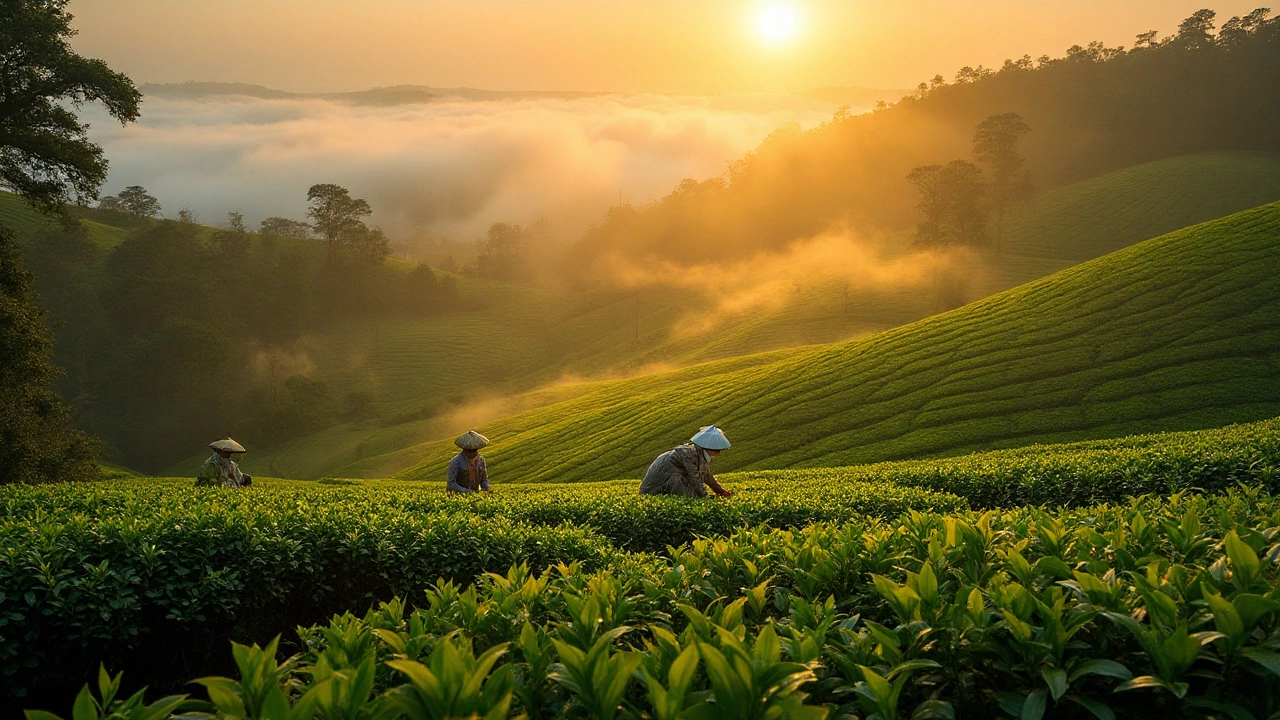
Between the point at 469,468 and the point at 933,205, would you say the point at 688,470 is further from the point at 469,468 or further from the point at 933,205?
the point at 933,205

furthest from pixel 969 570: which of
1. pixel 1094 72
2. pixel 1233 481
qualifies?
pixel 1094 72

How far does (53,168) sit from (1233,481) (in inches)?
1521

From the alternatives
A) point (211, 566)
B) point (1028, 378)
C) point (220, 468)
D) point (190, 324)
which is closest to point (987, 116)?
point (1028, 378)

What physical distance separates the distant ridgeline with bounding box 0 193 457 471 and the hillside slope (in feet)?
202

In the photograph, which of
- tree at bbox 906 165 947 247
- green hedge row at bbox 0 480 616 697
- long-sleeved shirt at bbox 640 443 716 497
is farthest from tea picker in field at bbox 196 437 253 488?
tree at bbox 906 165 947 247

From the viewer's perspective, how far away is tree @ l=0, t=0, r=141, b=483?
28.6 m

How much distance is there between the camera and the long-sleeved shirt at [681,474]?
12.4 m

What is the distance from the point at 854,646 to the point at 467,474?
42.8 feet

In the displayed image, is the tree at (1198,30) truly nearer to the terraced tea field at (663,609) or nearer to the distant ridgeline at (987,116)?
the distant ridgeline at (987,116)

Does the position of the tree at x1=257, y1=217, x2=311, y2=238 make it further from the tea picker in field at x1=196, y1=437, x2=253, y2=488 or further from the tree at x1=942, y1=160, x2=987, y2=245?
the tea picker in field at x1=196, y1=437, x2=253, y2=488

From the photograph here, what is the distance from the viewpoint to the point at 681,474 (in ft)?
41.0

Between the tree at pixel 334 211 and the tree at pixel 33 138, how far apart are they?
79.4 metres

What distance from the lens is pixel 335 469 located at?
211 feet

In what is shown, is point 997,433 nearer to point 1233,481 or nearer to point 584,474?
point 1233,481
